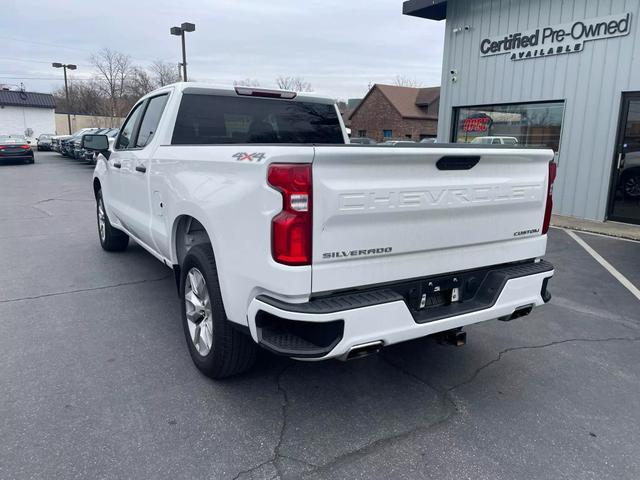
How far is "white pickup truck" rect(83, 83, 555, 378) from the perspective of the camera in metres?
2.50

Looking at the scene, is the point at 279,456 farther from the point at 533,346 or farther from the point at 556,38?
the point at 556,38

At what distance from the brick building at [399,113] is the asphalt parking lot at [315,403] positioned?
40.6m

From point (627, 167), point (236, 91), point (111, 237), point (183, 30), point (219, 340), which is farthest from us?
point (183, 30)

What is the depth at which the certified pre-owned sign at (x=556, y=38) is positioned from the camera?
942 centimetres

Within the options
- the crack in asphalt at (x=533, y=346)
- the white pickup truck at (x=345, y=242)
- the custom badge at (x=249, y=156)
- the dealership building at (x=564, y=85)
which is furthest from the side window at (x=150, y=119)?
the dealership building at (x=564, y=85)

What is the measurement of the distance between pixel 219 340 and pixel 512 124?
10428 millimetres

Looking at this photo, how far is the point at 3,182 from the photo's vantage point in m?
17.3

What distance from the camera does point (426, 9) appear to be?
42.2ft

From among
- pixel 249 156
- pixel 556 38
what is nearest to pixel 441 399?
pixel 249 156

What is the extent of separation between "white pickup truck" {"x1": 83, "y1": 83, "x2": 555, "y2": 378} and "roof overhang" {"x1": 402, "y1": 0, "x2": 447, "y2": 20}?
1056 cm

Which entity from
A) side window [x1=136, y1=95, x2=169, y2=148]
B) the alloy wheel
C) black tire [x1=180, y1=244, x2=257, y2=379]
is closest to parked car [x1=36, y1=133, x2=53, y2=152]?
side window [x1=136, y1=95, x2=169, y2=148]

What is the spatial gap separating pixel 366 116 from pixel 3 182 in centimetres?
3570

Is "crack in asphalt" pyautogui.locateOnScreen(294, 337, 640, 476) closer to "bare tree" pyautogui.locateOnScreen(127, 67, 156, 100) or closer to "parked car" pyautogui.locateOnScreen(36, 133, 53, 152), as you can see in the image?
"parked car" pyautogui.locateOnScreen(36, 133, 53, 152)

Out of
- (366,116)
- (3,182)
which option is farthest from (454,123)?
(366,116)
